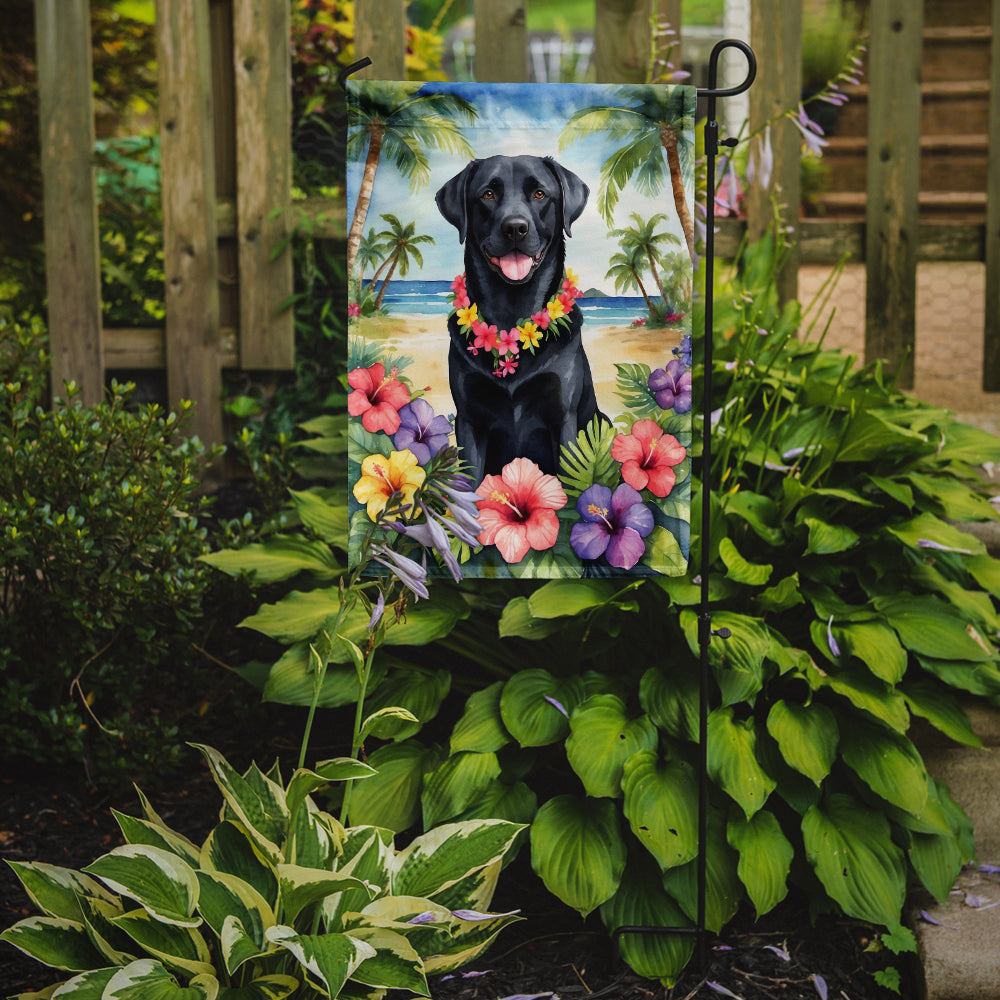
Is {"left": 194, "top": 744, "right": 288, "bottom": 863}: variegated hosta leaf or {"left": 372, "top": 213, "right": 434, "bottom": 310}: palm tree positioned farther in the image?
{"left": 372, "top": 213, "right": 434, "bottom": 310}: palm tree

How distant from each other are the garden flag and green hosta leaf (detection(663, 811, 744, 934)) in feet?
1.83

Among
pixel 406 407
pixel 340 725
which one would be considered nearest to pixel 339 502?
pixel 340 725

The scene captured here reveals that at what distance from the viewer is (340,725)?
2506 millimetres

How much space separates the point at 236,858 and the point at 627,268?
45.9 inches

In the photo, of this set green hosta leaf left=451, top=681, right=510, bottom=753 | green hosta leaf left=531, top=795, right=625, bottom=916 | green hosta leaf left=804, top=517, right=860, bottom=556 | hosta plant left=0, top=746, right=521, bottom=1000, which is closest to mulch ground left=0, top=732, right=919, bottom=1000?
green hosta leaf left=531, top=795, right=625, bottom=916

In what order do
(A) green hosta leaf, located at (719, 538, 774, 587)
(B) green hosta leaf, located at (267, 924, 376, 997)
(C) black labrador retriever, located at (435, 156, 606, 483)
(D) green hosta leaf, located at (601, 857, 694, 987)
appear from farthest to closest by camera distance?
(A) green hosta leaf, located at (719, 538, 774, 587) < (D) green hosta leaf, located at (601, 857, 694, 987) < (C) black labrador retriever, located at (435, 156, 606, 483) < (B) green hosta leaf, located at (267, 924, 376, 997)

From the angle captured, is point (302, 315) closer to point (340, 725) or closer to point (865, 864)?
point (340, 725)

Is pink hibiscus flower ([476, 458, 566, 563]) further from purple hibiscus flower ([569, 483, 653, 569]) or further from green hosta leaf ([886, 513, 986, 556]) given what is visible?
green hosta leaf ([886, 513, 986, 556])

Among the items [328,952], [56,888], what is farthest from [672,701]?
[56,888]

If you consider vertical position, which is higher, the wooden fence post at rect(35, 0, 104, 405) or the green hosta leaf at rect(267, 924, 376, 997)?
the wooden fence post at rect(35, 0, 104, 405)

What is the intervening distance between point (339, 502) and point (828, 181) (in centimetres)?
508

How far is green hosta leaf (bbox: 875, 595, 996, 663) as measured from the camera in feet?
6.73

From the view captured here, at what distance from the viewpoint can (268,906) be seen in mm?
1514

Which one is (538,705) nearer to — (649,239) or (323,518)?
(323,518)
